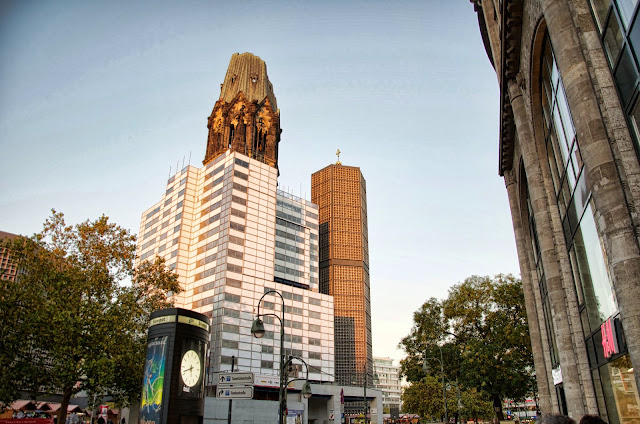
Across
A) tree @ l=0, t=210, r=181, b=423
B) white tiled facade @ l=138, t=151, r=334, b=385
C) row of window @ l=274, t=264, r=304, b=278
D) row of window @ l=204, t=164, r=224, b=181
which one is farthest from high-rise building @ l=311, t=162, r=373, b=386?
tree @ l=0, t=210, r=181, b=423

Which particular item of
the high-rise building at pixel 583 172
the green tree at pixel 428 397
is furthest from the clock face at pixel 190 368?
the green tree at pixel 428 397

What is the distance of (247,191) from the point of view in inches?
3506

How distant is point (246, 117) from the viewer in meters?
105

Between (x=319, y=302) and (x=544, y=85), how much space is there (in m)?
79.2

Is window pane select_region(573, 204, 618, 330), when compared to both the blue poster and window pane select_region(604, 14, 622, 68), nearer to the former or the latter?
window pane select_region(604, 14, 622, 68)

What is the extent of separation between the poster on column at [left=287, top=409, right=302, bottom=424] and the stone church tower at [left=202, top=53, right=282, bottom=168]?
55638mm

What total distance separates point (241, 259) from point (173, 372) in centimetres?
5926

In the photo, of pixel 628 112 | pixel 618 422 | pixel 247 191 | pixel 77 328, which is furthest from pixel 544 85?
pixel 247 191

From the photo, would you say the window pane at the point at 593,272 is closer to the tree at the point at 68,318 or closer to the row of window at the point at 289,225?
the tree at the point at 68,318

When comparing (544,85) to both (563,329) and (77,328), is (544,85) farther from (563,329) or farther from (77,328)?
(77,328)

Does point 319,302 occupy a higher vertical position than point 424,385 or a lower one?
higher

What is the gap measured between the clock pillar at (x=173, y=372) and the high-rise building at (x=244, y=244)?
50129 millimetres

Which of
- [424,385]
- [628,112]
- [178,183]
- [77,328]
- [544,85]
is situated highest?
[178,183]

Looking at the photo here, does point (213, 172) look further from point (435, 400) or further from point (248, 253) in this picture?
point (435, 400)
